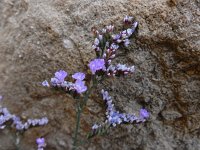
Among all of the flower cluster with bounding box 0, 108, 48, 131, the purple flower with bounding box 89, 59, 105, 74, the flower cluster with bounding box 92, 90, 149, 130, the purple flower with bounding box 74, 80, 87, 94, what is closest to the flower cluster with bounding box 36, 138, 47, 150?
the flower cluster with bounding box 0, 108, 48, 131

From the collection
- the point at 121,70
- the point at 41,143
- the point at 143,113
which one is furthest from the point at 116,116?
the point at 41,143

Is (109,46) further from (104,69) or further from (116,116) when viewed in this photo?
(116,116)

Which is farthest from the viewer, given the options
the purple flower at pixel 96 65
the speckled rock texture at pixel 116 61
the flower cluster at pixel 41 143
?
the flower cluster at pixel 41 143

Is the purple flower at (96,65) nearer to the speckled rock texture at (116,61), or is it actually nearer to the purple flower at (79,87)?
the purple flower at (79,87)

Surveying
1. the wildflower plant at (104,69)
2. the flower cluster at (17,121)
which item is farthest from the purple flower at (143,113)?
the flower cluster at (17,121)

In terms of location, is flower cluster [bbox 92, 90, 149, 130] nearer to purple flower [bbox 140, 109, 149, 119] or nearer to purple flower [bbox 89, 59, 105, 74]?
purple flower [bbox 140, 109, 149, 119]
